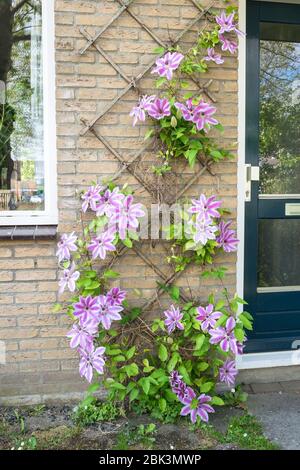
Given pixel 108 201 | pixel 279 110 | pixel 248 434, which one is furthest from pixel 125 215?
pixel 279 110

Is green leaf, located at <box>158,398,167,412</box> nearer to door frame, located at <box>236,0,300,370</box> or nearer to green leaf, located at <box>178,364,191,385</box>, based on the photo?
green leaf, located at <box>178,364,191,385</box>

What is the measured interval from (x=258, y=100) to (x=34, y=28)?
1496 millimetres

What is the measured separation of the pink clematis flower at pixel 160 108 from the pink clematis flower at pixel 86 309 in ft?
3.56

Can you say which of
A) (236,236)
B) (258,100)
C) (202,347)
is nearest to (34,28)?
(258,100)

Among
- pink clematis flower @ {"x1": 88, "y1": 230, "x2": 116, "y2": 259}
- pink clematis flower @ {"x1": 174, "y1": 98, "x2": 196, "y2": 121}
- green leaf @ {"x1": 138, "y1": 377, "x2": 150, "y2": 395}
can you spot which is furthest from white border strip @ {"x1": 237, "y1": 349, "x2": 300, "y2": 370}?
pink clematis flower @ {"x1": 174, "y1": 98, "x2": 196, "y2": 121}

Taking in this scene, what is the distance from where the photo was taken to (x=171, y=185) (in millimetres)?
2705

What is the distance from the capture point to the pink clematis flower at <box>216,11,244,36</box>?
2.59 meters

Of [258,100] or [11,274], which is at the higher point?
[258,100]

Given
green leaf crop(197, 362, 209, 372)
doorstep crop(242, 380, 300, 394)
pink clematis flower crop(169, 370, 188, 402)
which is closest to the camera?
pink clematis flower crop(169, 370, 188, 402)

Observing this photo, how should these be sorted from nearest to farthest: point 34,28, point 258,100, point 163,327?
point 163,327, point 34,28, point 258,100

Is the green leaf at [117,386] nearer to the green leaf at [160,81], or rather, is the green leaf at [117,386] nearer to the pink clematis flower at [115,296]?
the pink clematis flower at [115,296]

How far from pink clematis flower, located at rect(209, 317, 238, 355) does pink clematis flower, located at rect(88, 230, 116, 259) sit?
28.5 inches

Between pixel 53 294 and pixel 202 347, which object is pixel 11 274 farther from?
pixel 202 347

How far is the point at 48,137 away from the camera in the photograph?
2.67 meters
